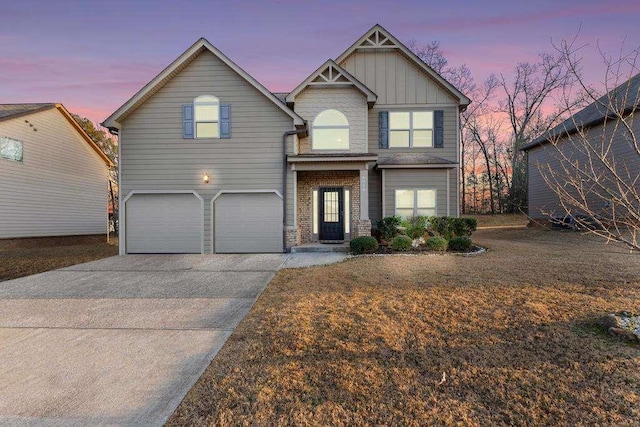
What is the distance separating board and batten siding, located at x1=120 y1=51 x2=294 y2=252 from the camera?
11633 mm

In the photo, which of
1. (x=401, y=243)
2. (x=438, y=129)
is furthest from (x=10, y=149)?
(x=438, y=129)

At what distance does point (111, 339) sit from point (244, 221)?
25.2 ft

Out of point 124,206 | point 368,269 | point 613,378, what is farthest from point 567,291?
point 124,206

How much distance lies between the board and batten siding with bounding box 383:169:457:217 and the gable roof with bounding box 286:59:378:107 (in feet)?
10.2

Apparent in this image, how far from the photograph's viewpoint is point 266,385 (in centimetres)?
295

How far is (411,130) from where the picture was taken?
13406 mm

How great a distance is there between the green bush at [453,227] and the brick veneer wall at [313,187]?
10.4 ft

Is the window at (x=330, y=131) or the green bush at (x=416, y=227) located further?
the window at (x=330, y=131)

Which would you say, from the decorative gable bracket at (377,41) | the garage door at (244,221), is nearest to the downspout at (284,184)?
the garage door at (244,221)

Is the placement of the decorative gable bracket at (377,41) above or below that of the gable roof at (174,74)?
above

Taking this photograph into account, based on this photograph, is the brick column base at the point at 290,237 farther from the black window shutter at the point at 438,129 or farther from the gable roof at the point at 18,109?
the gable roof at the point at 18,109

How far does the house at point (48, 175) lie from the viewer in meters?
15.0

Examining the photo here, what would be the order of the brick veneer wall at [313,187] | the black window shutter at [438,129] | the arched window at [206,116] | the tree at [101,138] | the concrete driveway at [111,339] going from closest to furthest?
1. the concrete driveway at [111,339]
2. the arched window at [206,116]
3. the brick veneer wall at [313,187]
4. the black window shutter at [438,129]
5. the tree at [101,138]

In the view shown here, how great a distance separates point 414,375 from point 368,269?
4822mm
